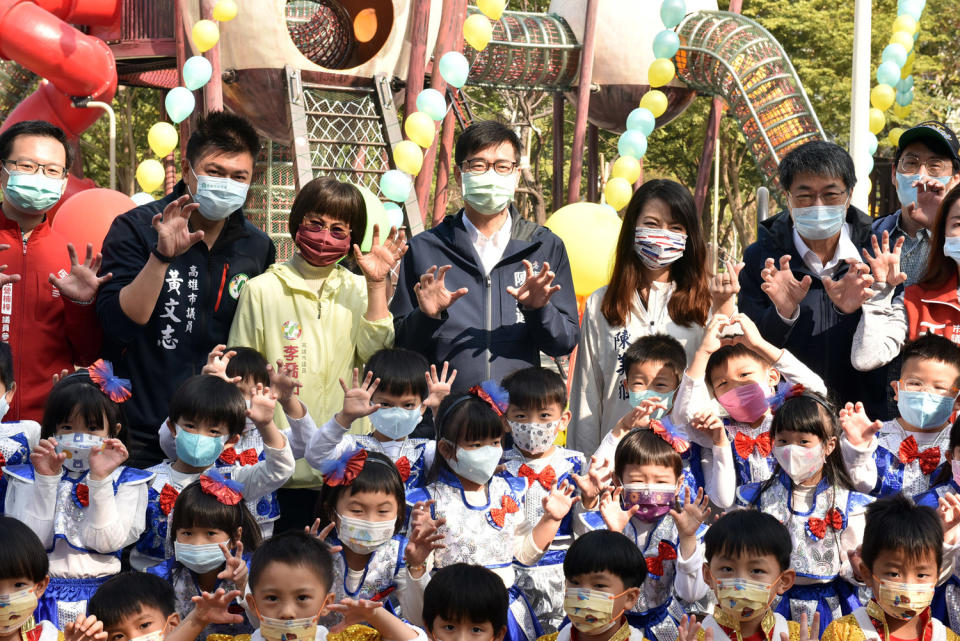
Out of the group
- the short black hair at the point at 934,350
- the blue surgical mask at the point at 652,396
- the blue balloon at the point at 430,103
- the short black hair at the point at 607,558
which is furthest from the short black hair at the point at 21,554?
the blue balloon at the point at 430,103

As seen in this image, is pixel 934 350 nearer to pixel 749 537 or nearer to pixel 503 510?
pixel 749 537

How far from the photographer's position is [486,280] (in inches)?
194

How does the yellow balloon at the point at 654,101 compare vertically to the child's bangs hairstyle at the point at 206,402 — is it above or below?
above

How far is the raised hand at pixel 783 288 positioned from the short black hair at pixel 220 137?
7.20 feet

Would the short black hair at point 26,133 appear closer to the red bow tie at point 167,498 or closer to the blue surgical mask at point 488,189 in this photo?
the red bow tie at point 167,498

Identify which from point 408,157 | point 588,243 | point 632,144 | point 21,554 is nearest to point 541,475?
point 21,554

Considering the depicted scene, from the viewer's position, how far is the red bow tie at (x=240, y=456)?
178 inches

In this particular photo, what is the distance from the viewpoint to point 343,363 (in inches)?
188

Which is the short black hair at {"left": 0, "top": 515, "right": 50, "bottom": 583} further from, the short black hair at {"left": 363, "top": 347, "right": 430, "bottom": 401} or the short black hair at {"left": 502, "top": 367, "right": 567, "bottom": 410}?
the short black hair at {"left": 502, "top": 367, "right": 567, "bottom": 410}

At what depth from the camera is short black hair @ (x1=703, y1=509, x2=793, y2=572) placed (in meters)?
3.83

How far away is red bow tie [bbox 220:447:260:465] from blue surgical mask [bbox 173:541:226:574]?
48 centimetres

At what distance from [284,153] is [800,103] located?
6949 millimetres

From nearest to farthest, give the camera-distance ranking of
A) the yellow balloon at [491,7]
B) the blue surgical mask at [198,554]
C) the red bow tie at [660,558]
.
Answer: the blue surgical mask at [198,554] → the red bow tie at [660,558] → the yellow balloon at [491,7]

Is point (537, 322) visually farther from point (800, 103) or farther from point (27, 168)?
point (800, 103)
